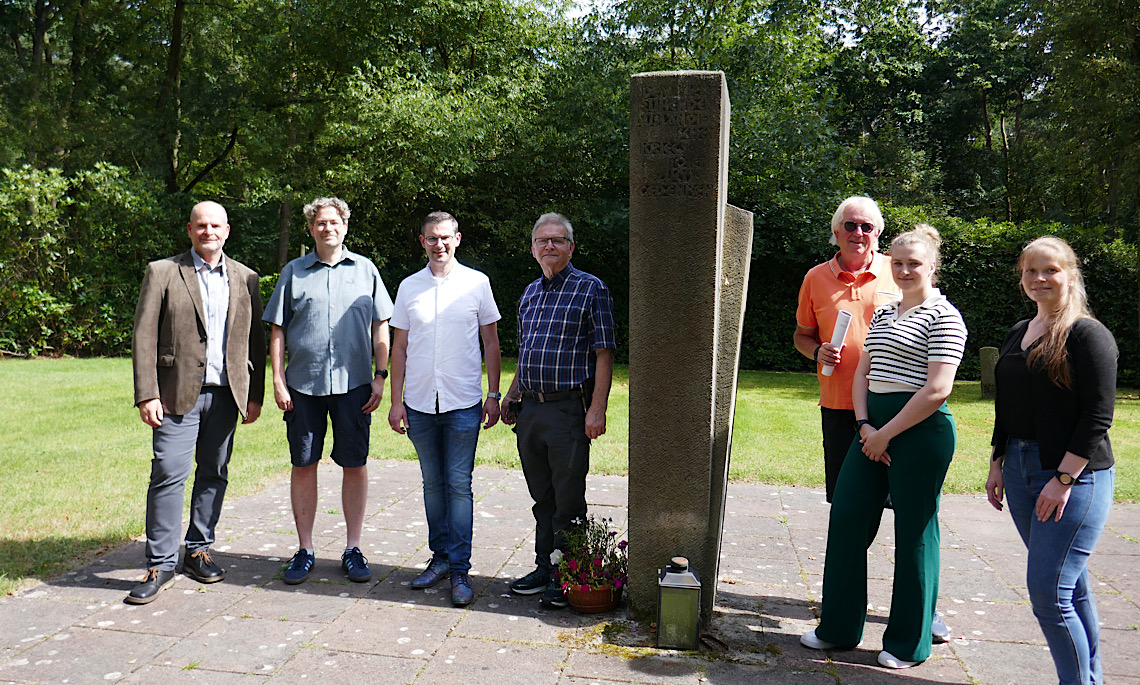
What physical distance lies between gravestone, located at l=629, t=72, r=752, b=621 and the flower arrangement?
0.54ft

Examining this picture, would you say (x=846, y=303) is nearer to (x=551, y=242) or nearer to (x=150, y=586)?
(x=551, y=242)

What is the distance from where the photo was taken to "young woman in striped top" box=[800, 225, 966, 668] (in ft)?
11.1

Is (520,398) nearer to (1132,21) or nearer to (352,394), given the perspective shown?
(352,394)

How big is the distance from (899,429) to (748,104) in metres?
13.8

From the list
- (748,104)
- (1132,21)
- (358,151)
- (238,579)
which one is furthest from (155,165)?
(1132,21)

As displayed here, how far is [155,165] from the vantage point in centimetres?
2153

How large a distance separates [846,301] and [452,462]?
2191 mm

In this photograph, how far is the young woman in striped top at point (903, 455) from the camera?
11.1 ft

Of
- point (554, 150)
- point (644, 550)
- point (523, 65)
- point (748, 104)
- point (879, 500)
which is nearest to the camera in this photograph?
point (879, 500)

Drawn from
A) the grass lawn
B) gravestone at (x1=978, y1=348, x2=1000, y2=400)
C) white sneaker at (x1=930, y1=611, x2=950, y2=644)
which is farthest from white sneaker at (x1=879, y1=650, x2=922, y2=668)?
gravestone at (x1=978, y1=348, x2=1000, y2=400)

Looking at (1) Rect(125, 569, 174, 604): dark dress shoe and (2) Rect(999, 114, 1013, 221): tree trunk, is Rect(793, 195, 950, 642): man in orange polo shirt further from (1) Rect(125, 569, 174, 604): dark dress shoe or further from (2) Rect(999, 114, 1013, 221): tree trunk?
(2) Rect(999, 114, 1013, 221): tree trunk

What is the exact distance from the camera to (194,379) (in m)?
4.45

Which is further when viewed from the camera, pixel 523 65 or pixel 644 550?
pixel 523 65

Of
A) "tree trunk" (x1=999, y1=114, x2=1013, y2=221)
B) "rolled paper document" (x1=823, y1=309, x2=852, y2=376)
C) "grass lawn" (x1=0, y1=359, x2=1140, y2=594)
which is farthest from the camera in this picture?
"tree trunk" (x1=999, y1=114, x2=1013, y2=221)
